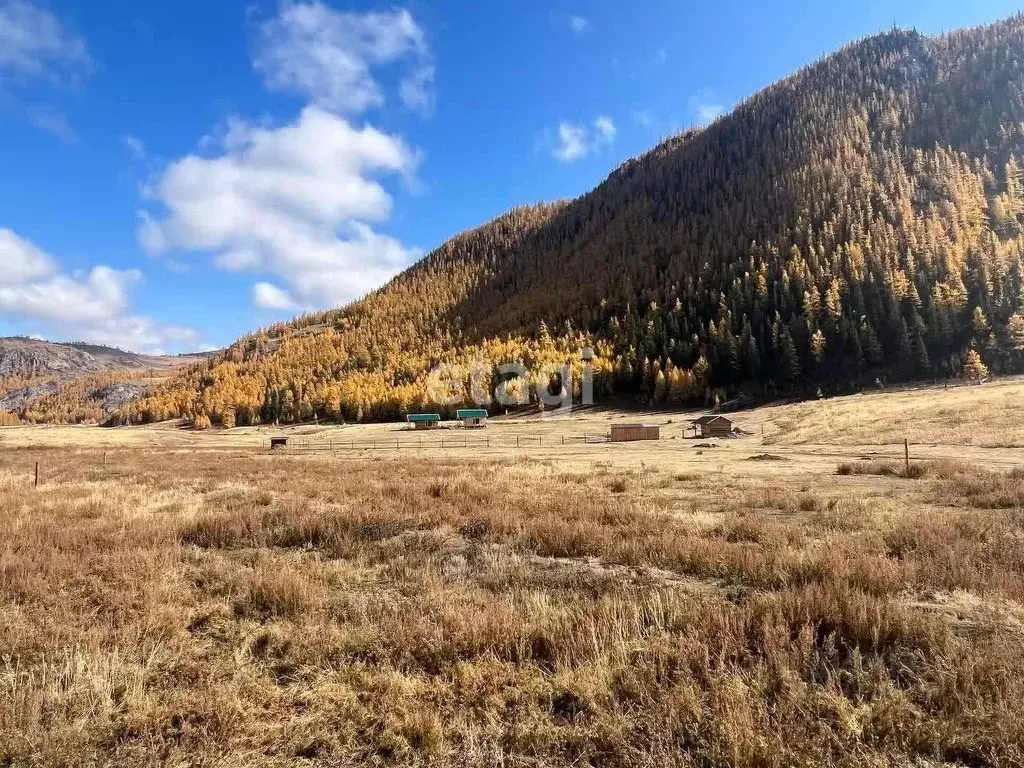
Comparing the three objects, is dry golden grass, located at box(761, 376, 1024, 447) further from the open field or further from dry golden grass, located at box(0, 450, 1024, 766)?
dry golden grass, located at box(0, 450, 1024, 766)

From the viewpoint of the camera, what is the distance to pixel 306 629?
5.80 metres

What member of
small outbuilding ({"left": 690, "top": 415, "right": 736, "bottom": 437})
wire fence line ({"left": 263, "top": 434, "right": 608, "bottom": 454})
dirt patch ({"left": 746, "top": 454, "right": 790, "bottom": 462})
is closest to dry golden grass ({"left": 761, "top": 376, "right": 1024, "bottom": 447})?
small outbuilding ({"left": 690, "top": 415, "right": 736, "bottom": 437})

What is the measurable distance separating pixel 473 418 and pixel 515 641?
90.6 metres

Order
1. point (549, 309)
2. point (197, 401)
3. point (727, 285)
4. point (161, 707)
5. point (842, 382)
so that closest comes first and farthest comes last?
point (161, 707), point (842, 382), point (727, 285), point (197, 401), point (549, 309)

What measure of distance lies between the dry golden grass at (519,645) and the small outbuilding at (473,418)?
82.1 meters

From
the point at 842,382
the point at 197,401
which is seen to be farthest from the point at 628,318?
the point at 197,401

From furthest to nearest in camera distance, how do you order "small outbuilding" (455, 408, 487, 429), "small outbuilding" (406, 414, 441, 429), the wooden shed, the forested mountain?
"small outbuilding" (406, 414, 441, 429), "small outbuilding" (455, 408, 487, 429), the forested mountain, the wooden shed

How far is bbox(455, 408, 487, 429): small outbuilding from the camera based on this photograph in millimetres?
93500

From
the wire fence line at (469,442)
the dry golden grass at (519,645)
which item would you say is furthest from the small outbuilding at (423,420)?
the dry golden grass at (519,645)

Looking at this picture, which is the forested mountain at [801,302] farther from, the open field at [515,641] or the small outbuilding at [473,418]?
the open field at [515,641]

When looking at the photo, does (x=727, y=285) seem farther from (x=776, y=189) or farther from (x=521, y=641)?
(x=521, y=641)

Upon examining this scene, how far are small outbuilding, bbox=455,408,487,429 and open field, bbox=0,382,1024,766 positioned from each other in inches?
3197

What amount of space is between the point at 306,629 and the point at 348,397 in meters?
124

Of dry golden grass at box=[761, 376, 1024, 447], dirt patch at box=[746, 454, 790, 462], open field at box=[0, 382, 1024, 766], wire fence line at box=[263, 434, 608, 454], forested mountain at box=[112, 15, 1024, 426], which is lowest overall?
wire fence line at box=[263, 434, 608, 454]
